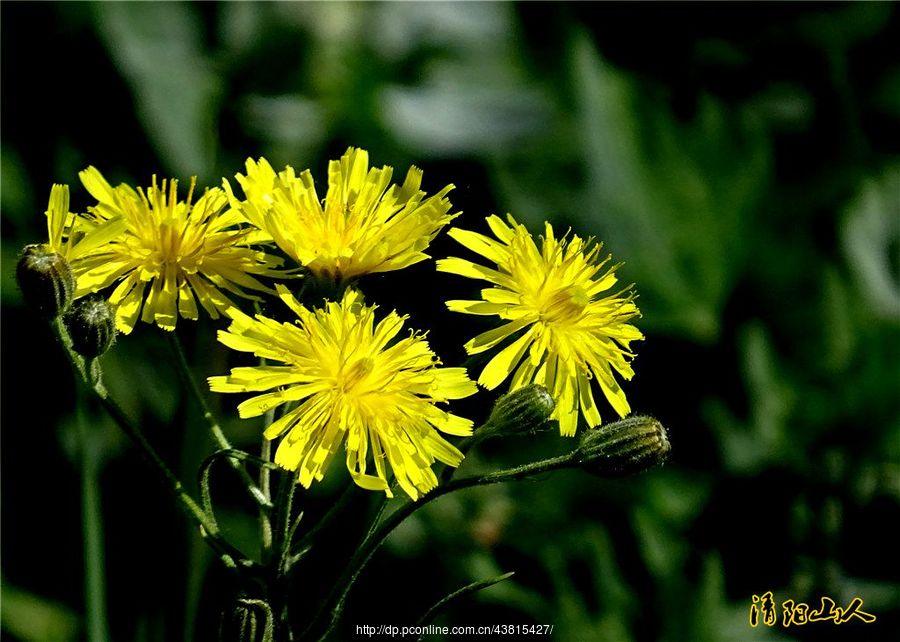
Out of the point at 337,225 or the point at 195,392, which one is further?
the point at 337,225

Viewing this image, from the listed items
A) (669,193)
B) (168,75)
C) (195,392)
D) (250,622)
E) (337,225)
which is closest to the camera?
(250,622)

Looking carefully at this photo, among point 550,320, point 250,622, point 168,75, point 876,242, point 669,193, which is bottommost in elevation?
point 250,622

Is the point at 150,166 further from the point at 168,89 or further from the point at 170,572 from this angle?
the point at 170,572

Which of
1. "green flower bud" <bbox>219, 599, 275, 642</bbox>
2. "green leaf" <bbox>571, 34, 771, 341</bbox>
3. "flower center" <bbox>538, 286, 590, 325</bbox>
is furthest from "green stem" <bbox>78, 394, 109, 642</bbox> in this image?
"green leaf" <bbox>571, 34, 771, 341</bbox>

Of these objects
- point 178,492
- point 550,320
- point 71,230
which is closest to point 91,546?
point 178,492

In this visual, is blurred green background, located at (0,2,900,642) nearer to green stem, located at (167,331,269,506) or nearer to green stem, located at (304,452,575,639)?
green stem, located at (167,331,269,506)

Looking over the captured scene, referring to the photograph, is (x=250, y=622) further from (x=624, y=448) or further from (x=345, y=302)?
(x=624, y=448)

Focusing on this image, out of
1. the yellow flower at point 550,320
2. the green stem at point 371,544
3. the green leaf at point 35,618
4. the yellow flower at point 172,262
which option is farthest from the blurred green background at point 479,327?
the green stem at point 371,544

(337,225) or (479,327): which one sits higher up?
(479,327)
